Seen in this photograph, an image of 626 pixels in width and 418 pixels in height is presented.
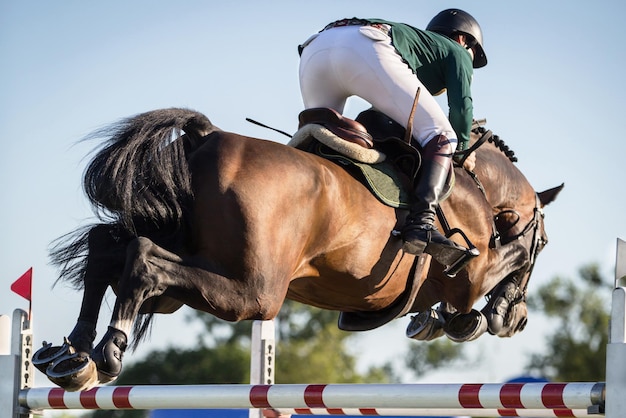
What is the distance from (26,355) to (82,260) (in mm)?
1267

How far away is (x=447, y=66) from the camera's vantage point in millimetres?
5898

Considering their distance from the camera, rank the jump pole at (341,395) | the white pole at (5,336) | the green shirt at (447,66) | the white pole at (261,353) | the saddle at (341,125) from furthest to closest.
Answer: the white pole at (261,353) → the white pole at (5,336) → the green shirt at (447,66) → the saddle at (341,125) → the jump pole at (341,395)

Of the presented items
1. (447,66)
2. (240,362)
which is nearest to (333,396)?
(447,66)

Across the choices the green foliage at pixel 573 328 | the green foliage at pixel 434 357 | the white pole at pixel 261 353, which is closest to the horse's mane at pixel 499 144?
the white pole at pixel 261 353

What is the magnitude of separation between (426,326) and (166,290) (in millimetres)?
2443

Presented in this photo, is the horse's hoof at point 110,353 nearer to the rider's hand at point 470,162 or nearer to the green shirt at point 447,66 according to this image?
the green shirt at point 447,66

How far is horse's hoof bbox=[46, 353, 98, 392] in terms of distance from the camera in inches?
173

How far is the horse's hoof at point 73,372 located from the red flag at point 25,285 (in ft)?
5.48

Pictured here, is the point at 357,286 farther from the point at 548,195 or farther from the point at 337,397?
the point at 548,195

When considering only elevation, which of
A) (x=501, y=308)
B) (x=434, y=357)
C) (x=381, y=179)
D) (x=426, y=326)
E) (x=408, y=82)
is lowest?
(x=434, y=357)

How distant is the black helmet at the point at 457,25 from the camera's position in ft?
20.9

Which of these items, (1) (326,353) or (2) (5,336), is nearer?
(2) (5,336)

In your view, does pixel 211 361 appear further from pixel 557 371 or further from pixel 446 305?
pixel 446 305

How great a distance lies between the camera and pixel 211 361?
141 feet
